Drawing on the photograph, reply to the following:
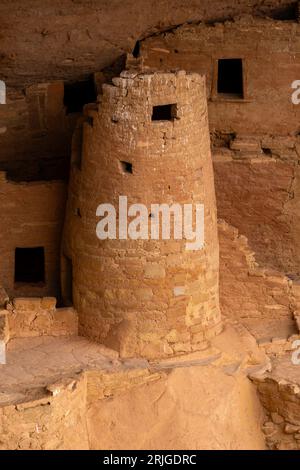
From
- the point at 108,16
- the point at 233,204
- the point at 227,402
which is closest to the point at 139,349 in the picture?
the point at 227,402

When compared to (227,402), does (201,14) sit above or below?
above

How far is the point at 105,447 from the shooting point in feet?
56.0

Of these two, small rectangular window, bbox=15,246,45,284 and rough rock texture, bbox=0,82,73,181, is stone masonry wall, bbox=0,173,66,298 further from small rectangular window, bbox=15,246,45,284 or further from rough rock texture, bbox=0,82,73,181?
small rectangular window, bbox=15,246,45,284

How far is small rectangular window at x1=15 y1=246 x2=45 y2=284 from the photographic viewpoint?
63.8 feet

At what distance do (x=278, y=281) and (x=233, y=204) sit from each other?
1.31 metres

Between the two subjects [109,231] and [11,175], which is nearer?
[109,231]

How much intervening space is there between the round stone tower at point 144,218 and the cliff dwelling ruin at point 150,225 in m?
0.02

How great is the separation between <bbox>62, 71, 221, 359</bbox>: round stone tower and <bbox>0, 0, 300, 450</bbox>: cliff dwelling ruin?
2 centimetres

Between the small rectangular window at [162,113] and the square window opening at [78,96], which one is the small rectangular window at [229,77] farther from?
the small rectangular window at [162,113]

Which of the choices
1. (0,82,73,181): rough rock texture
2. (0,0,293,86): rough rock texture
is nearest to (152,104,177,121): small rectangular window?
(0,0,293,86): rough rock texture

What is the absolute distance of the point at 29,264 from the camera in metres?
19.6

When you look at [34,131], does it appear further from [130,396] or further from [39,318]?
[130,396]

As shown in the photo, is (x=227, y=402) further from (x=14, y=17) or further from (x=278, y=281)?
(x=14, y=17)

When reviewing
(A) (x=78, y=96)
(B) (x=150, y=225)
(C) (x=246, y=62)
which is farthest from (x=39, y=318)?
(C) (x=246, y=62)
